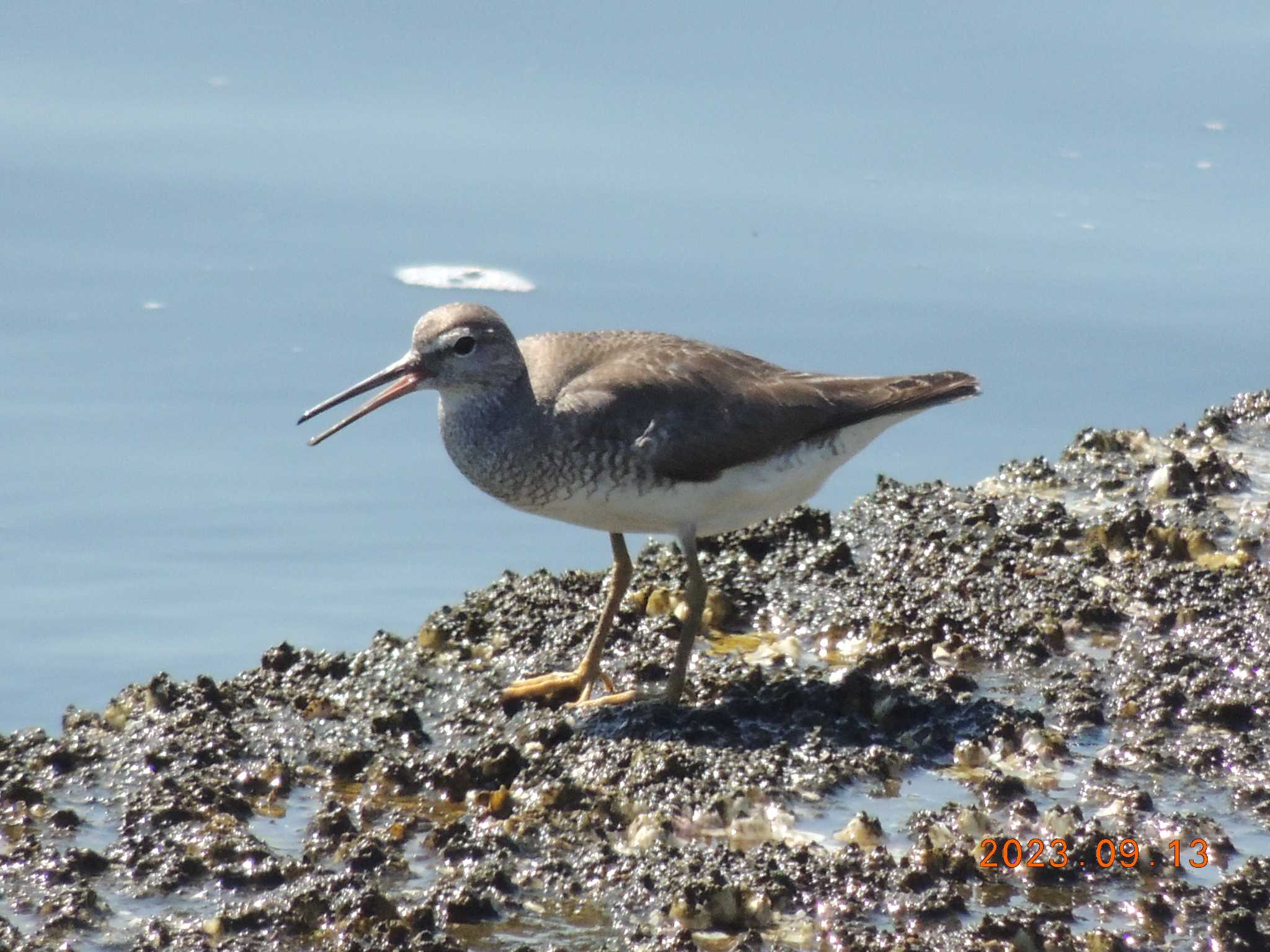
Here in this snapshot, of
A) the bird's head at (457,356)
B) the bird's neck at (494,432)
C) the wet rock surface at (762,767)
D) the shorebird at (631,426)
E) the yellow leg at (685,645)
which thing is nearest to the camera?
the wet rock surface at (762,767)

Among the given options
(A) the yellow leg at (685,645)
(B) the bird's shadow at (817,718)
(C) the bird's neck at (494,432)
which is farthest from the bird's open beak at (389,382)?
(B) the bird's shadow at (817,718)

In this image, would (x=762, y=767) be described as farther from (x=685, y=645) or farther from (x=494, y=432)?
(x=494, y=432)

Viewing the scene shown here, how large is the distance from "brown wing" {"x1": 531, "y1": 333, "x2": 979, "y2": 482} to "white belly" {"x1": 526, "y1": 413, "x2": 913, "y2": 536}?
0.19 feet

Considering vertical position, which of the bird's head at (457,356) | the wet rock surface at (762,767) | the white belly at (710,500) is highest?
the bird's head at (457,356)

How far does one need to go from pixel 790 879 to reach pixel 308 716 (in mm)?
2144

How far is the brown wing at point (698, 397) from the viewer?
738 centimetres

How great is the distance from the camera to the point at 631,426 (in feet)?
24.2

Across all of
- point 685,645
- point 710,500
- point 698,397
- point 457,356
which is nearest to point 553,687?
point 685,645

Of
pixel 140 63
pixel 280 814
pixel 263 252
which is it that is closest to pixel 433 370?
pixel 280 814

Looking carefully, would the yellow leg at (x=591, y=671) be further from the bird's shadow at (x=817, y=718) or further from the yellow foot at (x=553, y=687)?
the bird's shadow at (x=817, y=718)

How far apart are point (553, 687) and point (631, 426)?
1066 mm

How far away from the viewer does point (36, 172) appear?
11.9 meters

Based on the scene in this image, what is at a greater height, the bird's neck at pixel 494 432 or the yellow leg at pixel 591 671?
the bird's neck at pixel 494 432

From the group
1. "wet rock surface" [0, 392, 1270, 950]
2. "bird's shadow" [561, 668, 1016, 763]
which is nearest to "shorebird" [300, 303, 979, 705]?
"bird's shadow" [561, 668, 1016, 763]
